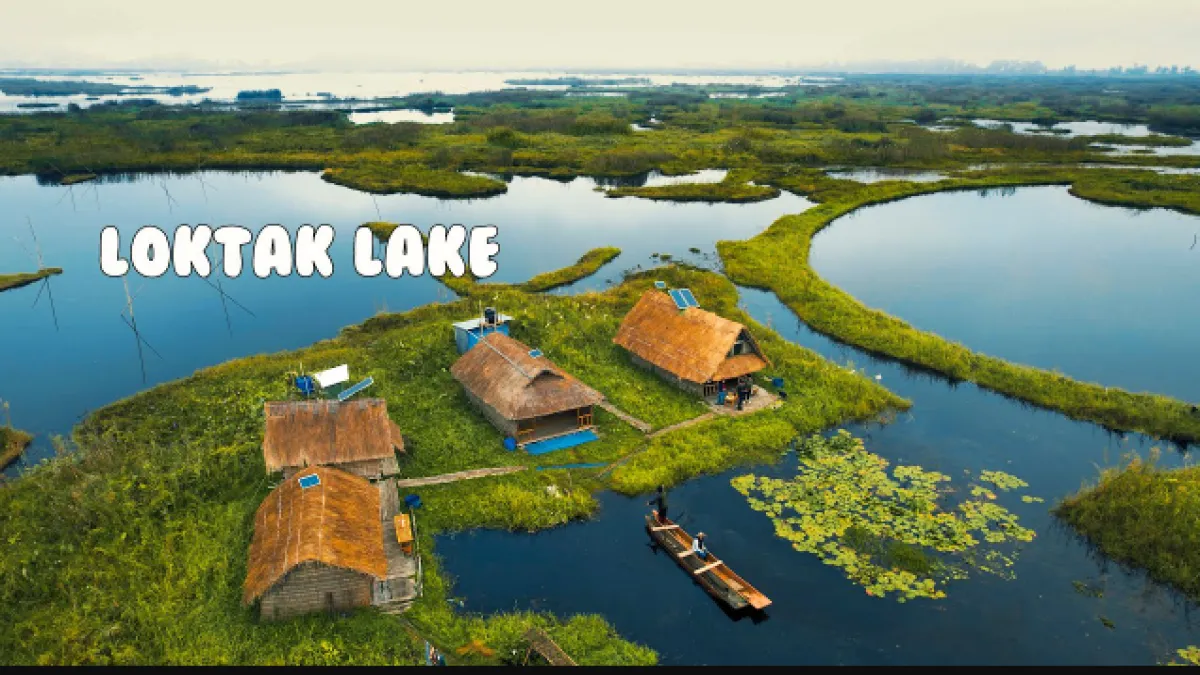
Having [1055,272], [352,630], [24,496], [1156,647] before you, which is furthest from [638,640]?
[1055,272]

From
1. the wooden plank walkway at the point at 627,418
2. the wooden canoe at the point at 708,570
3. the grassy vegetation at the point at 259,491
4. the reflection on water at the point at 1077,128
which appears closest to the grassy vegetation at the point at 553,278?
the grassy vegetation at the point at 259,491

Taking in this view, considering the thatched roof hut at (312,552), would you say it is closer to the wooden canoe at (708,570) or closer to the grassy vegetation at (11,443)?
the wooden canoe at (708,570)

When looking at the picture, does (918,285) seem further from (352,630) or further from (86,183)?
(86,183)

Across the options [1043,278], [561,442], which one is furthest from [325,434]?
[1043,278]

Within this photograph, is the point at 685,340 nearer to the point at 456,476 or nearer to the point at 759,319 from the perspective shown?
the point at 759,319

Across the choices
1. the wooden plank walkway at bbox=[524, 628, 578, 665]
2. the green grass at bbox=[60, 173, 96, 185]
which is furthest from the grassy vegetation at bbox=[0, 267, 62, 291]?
the wooden plank walkway at bbox=[524, 628, 578, 665]
